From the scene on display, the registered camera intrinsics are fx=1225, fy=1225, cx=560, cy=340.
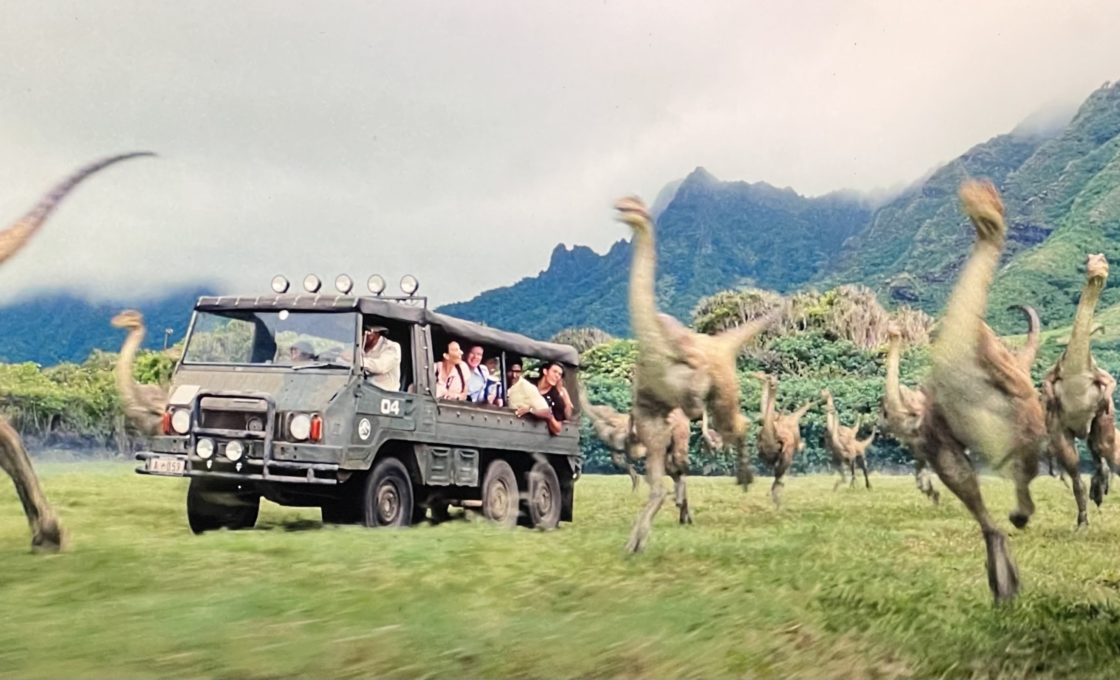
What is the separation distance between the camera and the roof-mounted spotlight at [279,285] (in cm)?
472

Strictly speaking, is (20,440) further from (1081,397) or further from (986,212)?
(1081,397)

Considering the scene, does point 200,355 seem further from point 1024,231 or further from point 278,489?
point 1024,231

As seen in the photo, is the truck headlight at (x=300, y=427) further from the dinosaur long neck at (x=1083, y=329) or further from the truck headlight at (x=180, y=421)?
the dinosaur long neck at (x=1083, y=329)

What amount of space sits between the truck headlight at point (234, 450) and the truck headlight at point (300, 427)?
9.3 inches

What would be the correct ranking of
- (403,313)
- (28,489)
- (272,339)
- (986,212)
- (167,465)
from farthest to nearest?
(403,313)
(272,339)
(167,465)
(986,212)
(28,489)

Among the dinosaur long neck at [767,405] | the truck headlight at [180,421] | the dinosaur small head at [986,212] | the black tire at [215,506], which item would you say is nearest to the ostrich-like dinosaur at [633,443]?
the dinosaur long neck at [767,405]

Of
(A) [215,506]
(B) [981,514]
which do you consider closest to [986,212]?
(B) [981,514]

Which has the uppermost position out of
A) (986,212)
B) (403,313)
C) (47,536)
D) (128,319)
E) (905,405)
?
(986,212)

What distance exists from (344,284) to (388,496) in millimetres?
1029

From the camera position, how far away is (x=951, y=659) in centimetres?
395

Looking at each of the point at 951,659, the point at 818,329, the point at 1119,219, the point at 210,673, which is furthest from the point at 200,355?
the point at 1119,219

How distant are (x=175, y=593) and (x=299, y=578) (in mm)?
397

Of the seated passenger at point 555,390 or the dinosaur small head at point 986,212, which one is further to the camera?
the seated passenger at point 555,390

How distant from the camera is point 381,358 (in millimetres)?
5418
